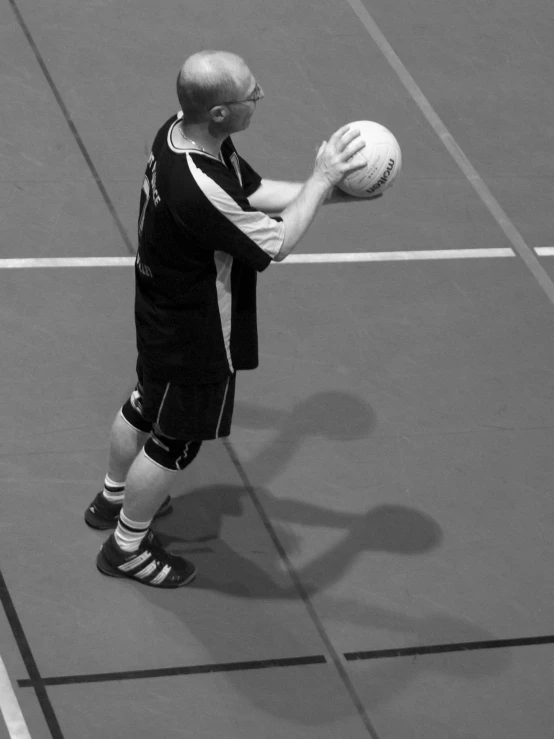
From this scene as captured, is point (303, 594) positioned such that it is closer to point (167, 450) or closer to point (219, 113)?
point (167, 450)

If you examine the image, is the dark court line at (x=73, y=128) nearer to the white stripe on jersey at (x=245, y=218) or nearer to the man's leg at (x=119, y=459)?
the man's leg at (x=119, y=459)

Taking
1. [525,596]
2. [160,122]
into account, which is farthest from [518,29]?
[525,596]

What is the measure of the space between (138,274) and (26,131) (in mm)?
3521

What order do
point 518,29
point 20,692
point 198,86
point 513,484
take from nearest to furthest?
point 198,86 → point 20,692 → point 513,484 → point 518,29

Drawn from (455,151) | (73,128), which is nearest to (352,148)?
(73,128)

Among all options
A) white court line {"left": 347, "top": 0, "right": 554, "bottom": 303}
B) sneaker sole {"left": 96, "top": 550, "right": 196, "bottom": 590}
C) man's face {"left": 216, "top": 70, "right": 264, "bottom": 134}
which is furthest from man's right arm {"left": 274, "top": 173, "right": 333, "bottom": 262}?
white court line {"left": 347, "top": 0, "right": 554, "bottom": 303}

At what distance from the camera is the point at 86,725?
17.3ft

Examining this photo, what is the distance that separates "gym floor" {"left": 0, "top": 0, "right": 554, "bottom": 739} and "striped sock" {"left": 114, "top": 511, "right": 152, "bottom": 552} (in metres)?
0.21

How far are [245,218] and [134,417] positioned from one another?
4.24 feet

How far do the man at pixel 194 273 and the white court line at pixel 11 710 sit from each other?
0.76 meters

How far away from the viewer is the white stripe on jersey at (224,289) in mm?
5266

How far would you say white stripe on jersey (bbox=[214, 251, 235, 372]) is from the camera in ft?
17.3

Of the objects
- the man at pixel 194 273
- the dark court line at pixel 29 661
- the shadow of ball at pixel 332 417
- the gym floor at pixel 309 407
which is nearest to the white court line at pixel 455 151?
the gym floor at pixel 309 407

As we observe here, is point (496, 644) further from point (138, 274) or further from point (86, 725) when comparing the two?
point (138, 274)
